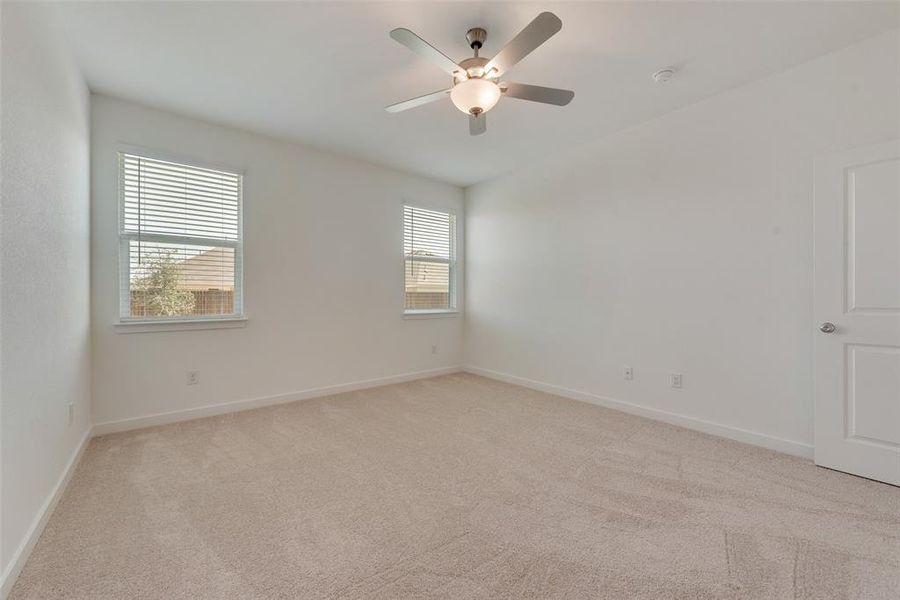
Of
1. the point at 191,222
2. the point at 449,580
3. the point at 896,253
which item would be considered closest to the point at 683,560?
the point at 449,580

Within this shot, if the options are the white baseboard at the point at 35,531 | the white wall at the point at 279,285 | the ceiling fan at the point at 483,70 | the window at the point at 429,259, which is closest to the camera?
the white baseboard at the point at 35,531

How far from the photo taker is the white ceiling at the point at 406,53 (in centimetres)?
204

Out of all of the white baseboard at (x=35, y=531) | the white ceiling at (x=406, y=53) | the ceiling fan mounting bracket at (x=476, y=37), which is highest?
the white ceiling at (x=406, y=53)

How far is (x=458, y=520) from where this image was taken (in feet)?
6.04

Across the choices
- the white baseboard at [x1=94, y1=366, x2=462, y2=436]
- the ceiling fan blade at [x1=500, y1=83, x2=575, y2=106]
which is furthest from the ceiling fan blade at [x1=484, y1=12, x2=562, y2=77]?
the white baseboard at [x1=94, y1=366, x2=462, y2=436]

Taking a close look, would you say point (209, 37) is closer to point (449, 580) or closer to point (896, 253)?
point (449, 580)

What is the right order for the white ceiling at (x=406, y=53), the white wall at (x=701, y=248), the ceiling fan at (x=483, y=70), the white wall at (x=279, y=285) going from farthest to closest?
1. the white wall at (x=279, y=285)
2. the white wall at (x=701, y=248)
3. the white ceiling at (x=406, y=53)
4. the ceiling fan at (x=483, y=70)

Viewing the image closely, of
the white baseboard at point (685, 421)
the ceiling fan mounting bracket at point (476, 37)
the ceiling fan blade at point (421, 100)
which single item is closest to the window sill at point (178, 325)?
the ceiling fan blade at point (421, 100)

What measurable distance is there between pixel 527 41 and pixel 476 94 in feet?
1.22

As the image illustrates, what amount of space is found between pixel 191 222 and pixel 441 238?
9.26 feet

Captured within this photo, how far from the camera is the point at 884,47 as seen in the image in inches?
88.2

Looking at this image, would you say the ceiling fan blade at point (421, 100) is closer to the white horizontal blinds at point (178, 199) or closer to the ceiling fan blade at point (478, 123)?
the ceiling fan blade at point (478, 123)

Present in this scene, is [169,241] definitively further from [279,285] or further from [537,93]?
[537,93]

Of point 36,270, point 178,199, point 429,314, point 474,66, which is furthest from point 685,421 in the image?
point 178,199
